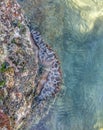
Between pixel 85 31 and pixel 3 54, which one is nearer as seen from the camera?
pixel 3 54

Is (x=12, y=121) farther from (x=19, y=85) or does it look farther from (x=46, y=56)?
(x=46, y=56)

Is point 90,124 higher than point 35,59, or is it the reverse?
point 35,59

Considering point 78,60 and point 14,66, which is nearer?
point 14,66

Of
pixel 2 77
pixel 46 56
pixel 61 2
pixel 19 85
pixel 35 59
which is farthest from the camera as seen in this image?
pixel 61 2

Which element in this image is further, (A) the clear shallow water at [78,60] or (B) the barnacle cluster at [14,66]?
(A) the clear shallow water at [78,60]

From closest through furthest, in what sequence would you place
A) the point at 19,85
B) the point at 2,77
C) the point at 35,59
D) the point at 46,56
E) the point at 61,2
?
the point at 2,77
the point at 19,85
the point at 35,59
the point at 46,56
the point at 61,2

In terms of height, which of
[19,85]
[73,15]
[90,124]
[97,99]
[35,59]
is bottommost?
[90,124]

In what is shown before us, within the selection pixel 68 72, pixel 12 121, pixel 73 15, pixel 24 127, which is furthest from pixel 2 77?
pixel 73 15

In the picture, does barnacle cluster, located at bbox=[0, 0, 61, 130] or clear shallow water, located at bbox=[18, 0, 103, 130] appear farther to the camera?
clear shallow water, located at bbox=[18, 0, 103, 130]
